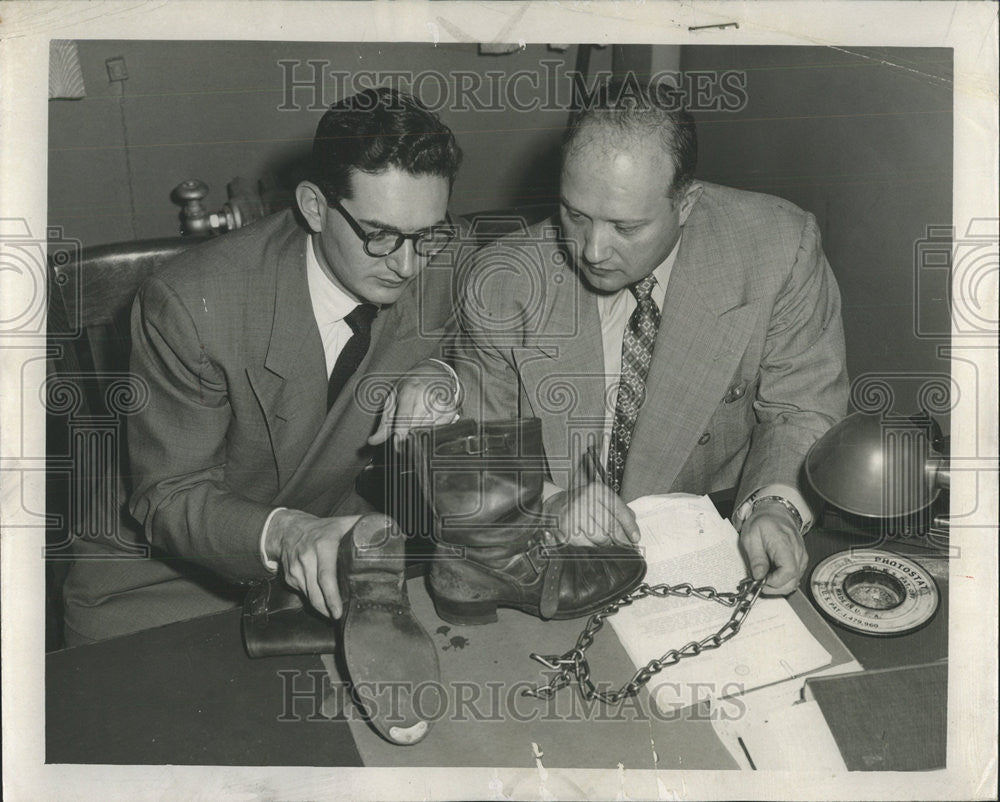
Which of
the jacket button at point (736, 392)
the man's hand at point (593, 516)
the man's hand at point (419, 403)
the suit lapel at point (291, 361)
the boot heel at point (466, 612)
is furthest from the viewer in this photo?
the jacket button at point (736, 392)

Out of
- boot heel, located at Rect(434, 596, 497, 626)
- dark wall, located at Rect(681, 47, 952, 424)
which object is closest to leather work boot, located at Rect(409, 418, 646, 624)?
boot heel, located at Rect(434, 596, 497, 626)

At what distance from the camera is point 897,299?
6.38 ft

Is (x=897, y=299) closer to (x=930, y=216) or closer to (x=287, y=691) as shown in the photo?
(x=930, y=216)

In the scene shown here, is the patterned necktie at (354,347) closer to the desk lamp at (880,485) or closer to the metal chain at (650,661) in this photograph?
the metal chain at (650,661)

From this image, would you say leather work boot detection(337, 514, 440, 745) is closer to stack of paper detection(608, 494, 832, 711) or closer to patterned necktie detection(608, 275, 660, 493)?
stack of paper detection(608, 494, 832, 711)

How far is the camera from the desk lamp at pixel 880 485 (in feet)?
4.16

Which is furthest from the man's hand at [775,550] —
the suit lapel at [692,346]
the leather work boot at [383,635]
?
the leather work boot at [383,635]

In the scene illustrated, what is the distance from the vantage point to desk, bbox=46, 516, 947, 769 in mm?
1168

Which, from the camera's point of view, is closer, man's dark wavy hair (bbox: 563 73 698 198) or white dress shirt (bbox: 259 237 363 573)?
man's dark wavy hair (bbox: 563 73 698 198)

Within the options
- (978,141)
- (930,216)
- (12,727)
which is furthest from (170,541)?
(930,216)

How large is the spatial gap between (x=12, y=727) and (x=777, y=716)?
3.57ft

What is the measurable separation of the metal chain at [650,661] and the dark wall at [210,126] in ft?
4.98

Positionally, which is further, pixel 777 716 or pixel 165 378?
pixel 165 378

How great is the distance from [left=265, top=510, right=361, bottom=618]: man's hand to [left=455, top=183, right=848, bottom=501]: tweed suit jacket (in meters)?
0.43
